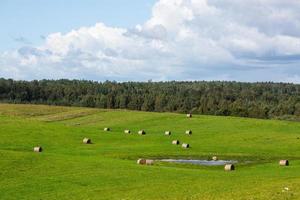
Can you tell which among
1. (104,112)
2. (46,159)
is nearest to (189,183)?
(46,159)

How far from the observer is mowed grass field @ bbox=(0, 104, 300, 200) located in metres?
30.1

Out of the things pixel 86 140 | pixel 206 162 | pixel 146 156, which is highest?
pixel 86 140

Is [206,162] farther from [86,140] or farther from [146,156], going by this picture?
[86,140]

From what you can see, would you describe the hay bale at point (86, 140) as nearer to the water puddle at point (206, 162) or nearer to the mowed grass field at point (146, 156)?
the mowed grass field at point (146, 156)

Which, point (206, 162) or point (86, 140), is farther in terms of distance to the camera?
point (86, 140)

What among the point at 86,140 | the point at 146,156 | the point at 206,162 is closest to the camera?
the point at 206,162

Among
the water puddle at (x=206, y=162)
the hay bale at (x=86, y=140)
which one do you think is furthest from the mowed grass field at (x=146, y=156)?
the water puddle at (x=206, y=162)

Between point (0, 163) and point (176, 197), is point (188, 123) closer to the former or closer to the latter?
point (0, 163)

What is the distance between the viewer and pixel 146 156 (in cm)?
5384

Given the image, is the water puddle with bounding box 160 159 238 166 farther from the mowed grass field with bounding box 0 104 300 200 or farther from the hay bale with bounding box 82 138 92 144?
the hay bale with bounding box 82 138 92 144

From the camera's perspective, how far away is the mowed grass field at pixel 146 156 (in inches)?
1187

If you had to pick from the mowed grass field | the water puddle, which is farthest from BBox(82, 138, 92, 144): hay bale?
the water puddle

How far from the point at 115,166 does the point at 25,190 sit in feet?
30.8

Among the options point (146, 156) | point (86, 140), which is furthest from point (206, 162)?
point (86, 140)
